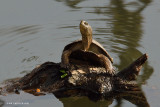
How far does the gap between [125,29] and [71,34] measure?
3.10 feet

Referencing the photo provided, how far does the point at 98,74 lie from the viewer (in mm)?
4445

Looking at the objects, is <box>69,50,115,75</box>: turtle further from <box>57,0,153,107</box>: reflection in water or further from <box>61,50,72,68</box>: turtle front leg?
<box>57,0,153,107</box>: reflection in water

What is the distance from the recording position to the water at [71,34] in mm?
4744

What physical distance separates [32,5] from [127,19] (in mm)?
1944

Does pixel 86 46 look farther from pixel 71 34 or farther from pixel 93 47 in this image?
pixel 71 34

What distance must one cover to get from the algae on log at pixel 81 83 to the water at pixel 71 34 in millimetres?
92

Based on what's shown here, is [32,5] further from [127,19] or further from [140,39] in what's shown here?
[140,39]

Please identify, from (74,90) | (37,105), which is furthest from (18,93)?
(74,90)

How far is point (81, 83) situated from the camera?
14.7 feet

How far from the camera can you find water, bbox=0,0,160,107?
15.6 ft

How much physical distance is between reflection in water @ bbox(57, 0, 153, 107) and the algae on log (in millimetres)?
185

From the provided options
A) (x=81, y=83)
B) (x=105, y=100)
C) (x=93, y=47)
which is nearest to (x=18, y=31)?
(x=93, y=47)

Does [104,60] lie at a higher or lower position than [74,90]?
higher

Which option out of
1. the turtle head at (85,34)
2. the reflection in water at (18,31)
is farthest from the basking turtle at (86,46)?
the reflection in water at (18,31)
